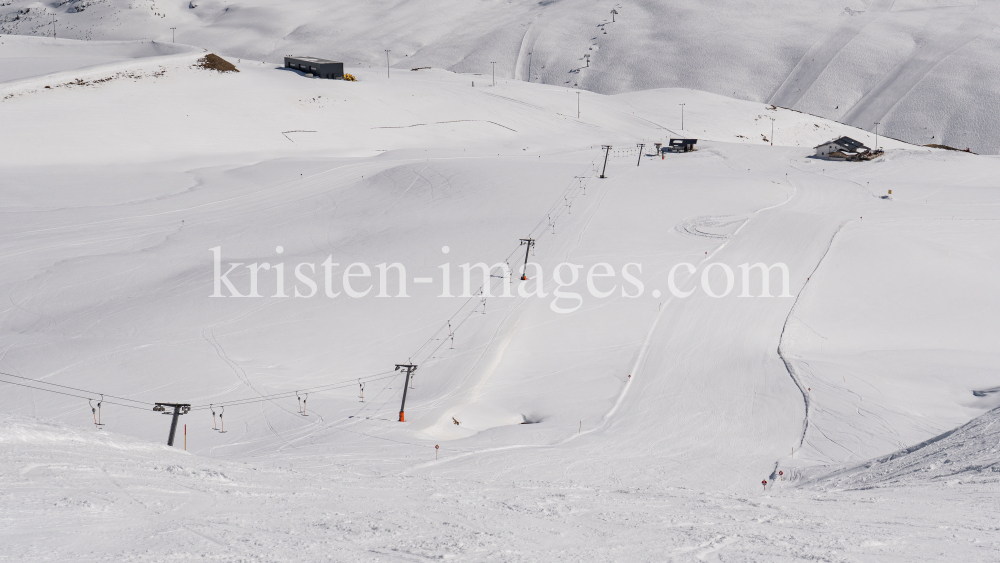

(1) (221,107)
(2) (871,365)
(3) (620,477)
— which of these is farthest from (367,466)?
(1) (221,107)

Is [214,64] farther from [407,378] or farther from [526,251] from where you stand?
[407,378]

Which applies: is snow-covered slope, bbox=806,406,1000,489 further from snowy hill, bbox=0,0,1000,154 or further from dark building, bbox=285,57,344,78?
snowy hill, bbox=0,0,1000,154

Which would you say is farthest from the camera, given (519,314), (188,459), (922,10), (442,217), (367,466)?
(922,10)

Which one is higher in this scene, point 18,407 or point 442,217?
point 442,217

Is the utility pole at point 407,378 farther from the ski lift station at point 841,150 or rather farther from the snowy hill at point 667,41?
the snowy hill at point 667,41

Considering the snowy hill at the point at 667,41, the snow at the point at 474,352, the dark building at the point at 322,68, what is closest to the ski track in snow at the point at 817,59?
the snowy hill at the point at 667,41

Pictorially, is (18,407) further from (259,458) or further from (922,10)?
(922,10)

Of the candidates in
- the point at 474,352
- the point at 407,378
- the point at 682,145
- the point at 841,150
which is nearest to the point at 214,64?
the point at 682,145

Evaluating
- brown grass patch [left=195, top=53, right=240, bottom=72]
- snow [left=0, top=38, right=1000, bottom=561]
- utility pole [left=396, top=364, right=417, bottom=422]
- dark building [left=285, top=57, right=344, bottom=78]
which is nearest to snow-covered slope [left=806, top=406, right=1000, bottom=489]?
snow [left=0, top=38, right=1000, bottom=561]
